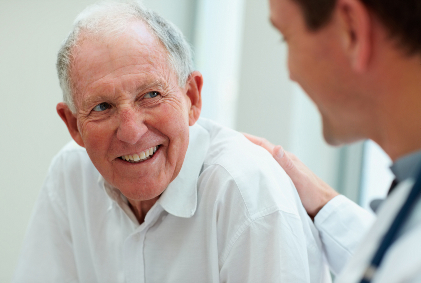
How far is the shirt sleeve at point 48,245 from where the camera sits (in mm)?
1577

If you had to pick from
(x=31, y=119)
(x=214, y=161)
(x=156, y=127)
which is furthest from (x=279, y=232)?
(x=31, y=119)

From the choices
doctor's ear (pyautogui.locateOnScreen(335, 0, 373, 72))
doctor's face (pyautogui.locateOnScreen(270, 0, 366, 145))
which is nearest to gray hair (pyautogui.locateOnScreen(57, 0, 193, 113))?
doctor's face (pyautogui.locateOnScreen(270, 0, 366, 145))

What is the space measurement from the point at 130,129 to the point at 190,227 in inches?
13.3

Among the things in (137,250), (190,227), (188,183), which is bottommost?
(137,250)

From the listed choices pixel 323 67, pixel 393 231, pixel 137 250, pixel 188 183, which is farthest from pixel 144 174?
pixel 393 231

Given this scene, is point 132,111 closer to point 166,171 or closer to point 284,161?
point 166,171

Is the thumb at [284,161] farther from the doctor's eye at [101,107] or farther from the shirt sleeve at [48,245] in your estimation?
the shirt sleeve at [48,245]

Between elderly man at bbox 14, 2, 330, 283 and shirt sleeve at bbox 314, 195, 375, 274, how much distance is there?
33 mm

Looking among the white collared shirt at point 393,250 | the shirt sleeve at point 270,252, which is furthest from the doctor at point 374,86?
the shirt sleeve at point 270,252

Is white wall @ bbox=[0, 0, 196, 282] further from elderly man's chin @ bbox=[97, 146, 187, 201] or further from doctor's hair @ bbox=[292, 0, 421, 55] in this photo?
doctor's hair @ bbox=[292, 0, 421, 55]

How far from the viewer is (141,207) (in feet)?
4.77

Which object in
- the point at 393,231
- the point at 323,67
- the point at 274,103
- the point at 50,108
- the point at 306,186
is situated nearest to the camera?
the point at 393,231

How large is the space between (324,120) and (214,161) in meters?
0.58

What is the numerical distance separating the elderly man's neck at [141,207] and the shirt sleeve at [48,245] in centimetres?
Result: 28
